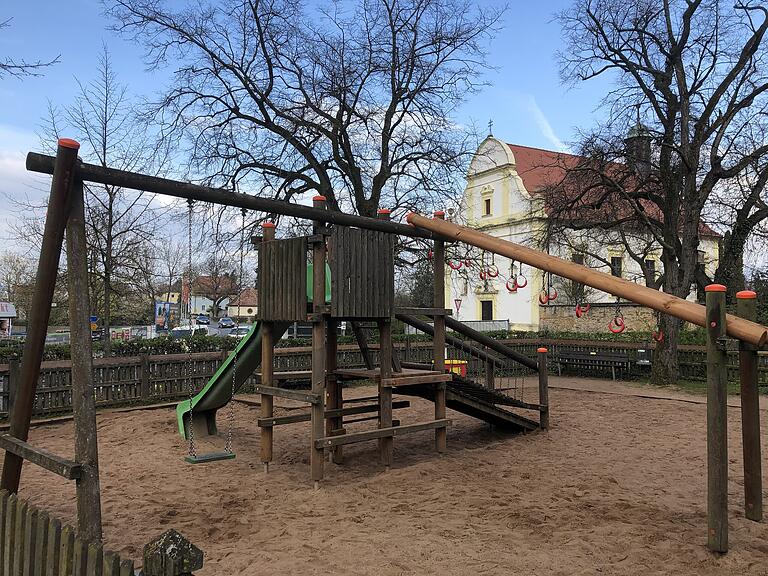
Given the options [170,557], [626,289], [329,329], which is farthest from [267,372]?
[170,557]

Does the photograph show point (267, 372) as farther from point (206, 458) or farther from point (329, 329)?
point (206, 458)

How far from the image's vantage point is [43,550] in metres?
2.85

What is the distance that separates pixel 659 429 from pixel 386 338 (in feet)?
18.7

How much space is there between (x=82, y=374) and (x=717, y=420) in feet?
15.4

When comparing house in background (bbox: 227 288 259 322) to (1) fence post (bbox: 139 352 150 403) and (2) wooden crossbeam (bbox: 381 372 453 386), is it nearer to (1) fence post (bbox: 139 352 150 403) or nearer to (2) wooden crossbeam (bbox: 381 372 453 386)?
(1) fence post (bbox: 139 352 150 403)

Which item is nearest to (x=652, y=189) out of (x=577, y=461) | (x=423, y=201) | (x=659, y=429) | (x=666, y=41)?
(x=666, y=41)

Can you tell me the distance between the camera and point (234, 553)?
457 cm

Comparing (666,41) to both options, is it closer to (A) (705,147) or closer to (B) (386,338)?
(A) (705,147)

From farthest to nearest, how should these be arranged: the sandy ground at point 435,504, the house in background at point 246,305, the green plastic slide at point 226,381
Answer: the house in background at point 246,305, the green plastic slide at point 226,381, the sandy ground at point 435,504

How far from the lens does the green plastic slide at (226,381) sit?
8242 millimetres

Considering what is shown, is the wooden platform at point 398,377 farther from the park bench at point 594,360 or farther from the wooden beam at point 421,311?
the park bench at point 594,360

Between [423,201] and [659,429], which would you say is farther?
[423,201]

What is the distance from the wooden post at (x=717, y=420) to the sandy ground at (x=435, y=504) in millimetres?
220

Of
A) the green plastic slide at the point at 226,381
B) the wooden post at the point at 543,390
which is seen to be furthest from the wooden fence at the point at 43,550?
the wooden post at the point at 543,390
